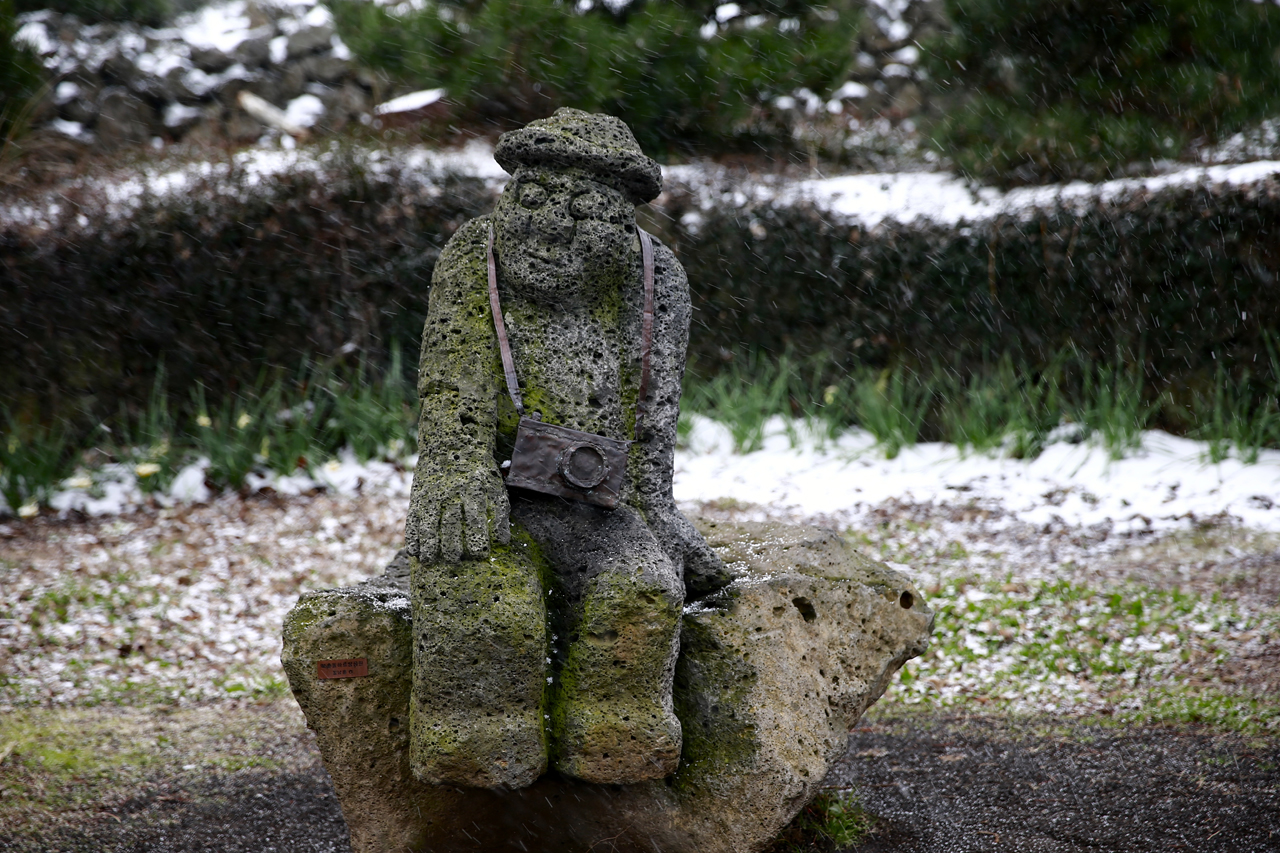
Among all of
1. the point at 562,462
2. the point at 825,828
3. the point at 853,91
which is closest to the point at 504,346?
the point at 562,462

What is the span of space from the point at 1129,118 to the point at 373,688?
7.02 meters

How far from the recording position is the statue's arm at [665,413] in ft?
8.54

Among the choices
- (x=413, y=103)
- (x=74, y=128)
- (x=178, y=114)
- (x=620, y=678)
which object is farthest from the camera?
(x=178, y=114)

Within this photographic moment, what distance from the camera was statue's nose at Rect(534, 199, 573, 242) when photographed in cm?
243

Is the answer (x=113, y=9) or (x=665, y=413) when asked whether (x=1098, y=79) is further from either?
(x=113, y=9)

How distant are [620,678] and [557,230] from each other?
106 cm

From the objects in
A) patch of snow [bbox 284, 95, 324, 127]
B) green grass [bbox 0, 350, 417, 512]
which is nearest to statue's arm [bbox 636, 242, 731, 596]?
green grass [bbox 0, 350, 417, 512]

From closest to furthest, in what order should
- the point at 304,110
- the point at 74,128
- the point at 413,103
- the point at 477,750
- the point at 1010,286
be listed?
1. the point at 477,750
2. the point at 1010,286
3. the point at 413,103
4. the point at 74,128
5. the point at 304,110

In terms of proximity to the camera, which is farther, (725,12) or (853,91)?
(853,91)

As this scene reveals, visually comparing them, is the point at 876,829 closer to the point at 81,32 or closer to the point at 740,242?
the point at 740,242

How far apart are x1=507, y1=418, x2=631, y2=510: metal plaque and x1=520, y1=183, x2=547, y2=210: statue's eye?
1.69 feet

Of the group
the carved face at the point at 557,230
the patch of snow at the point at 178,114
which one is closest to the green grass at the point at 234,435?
the carved face at the point at 557,230

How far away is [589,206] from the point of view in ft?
8.03

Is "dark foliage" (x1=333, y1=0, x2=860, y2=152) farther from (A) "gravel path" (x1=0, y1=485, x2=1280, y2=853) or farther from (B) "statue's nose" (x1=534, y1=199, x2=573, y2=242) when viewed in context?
(B) "statue's nose" (x1=534, y1=199, x2=573, y2=242)
